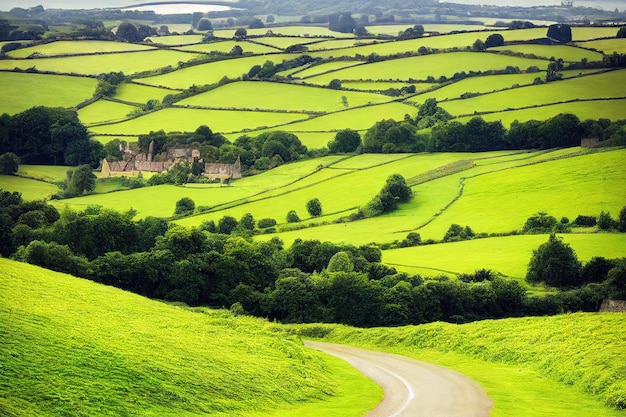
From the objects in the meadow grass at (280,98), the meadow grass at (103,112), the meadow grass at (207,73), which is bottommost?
the meadow grass at (103,112)

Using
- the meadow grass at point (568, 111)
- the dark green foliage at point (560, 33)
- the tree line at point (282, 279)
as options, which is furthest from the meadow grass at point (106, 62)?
the tree line at point (282, 279)

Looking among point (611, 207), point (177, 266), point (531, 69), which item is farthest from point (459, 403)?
point (531, 69)

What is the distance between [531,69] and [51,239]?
302 feet

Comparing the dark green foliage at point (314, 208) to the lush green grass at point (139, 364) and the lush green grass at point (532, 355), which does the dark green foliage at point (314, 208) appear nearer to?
the lush green grass at point (532, 355)

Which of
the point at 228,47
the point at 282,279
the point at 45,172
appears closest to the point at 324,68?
the point at 228,47

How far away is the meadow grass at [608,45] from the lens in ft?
473

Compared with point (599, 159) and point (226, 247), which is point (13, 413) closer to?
point (226, 247)

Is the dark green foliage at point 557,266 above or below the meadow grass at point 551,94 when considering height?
below

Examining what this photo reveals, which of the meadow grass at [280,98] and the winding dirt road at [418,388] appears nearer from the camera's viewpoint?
the winding dirt road at [418,388]

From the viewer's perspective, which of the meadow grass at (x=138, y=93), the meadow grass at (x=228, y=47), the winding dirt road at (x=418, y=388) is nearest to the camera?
the winding dirt road at (x=418, y=388)

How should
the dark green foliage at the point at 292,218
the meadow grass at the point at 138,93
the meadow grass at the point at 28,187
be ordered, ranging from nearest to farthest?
the dark green foliage at the point at 292,218 → the meadow grass at the point at 28,187 → the meadow grass at the point at 138,93

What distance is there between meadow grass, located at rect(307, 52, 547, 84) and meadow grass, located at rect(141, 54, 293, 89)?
14.2 m

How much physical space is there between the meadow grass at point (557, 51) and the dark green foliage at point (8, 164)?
79650 millimetres

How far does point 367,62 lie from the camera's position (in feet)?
526
